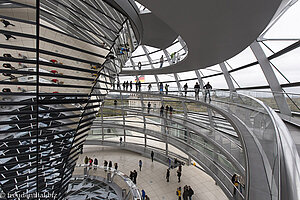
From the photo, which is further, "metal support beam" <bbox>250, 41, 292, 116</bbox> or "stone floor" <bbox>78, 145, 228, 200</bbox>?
"stone floor" <bbox>78, 145, 228, 200</bbox>

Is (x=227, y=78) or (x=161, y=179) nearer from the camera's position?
(x=227, y=78)

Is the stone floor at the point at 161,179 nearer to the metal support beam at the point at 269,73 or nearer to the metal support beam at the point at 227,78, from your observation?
the metal support beam at the point at 227,78

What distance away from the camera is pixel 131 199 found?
9.87 m

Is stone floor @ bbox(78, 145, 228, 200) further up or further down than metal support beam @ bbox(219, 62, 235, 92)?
further down

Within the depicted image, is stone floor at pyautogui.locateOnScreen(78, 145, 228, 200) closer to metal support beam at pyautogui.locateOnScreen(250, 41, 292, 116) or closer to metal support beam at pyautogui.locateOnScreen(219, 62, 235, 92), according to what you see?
metal support beam at pyautogui.locateOnScreen(219, 62, 235, 92)

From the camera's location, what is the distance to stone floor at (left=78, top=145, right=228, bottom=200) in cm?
1177

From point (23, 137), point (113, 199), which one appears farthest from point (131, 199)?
point (23, 137)

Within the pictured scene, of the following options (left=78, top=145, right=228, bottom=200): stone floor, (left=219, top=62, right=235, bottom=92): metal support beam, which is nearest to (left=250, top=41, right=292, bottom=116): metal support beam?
(left=219, top=62, right=235, bottom=92): metal support beam

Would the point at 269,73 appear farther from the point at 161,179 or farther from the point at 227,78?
the point at 161,179

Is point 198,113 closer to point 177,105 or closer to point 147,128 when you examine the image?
point 177,105

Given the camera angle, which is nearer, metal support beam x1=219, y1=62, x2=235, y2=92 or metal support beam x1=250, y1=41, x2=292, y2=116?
metal support beam x1=250, y1=41, x2=292, y2=116

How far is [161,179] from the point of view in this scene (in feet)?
45.7

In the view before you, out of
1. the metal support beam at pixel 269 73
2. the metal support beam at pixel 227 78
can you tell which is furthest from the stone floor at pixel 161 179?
the metal support beam at pixel 269 73

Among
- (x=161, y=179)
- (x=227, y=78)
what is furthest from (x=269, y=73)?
(x=161, y=179)
